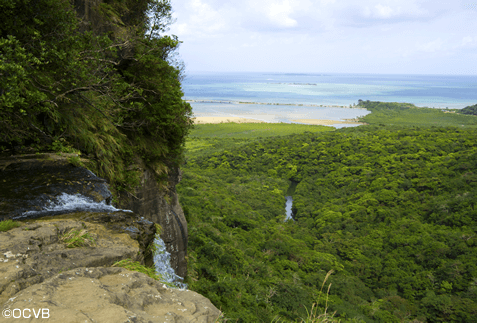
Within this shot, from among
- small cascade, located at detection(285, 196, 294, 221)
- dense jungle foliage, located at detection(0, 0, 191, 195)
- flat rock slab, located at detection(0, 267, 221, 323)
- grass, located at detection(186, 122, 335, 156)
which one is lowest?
small cascade, located at detection(285, 196, 294, 221)

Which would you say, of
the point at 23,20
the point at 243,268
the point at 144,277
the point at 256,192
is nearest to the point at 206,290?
the point at 243,268

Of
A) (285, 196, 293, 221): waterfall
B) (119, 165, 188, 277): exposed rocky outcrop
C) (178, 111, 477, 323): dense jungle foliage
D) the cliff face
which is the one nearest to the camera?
the cliff face

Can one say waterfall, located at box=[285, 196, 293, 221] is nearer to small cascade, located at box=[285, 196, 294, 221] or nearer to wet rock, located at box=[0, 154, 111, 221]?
small cascade, located at box=[285, 196, 294, 221]

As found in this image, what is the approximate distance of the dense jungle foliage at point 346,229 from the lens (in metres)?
21.9

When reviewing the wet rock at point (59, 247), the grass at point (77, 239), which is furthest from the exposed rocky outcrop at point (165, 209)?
the grass at point (77, 239)

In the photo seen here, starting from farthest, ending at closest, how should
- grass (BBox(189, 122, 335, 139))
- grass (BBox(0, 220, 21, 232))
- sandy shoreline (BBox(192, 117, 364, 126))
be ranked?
sandy shoreline (BBox(192, 117, 364, 126)) < grass (BBox(189, 122, 335, 139)) < grass (BBox(0, 220, 21, 232))

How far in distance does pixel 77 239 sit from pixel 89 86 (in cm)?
437

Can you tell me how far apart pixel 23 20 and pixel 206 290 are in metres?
14.2

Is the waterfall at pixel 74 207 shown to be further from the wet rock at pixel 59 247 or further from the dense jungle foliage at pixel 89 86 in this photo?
the dense jungle foliage at pixel 89 86

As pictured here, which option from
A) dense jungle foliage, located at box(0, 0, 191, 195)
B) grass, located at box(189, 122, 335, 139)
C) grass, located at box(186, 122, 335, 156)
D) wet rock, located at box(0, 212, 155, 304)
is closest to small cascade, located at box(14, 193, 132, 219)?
wet rock, located at box(0, 212, 155, 304)

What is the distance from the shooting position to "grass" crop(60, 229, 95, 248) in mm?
4926

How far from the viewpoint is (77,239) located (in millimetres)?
5004

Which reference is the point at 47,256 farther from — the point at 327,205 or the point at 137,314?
the point at 327,205

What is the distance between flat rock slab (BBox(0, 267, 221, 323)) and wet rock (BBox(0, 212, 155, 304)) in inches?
12.5
